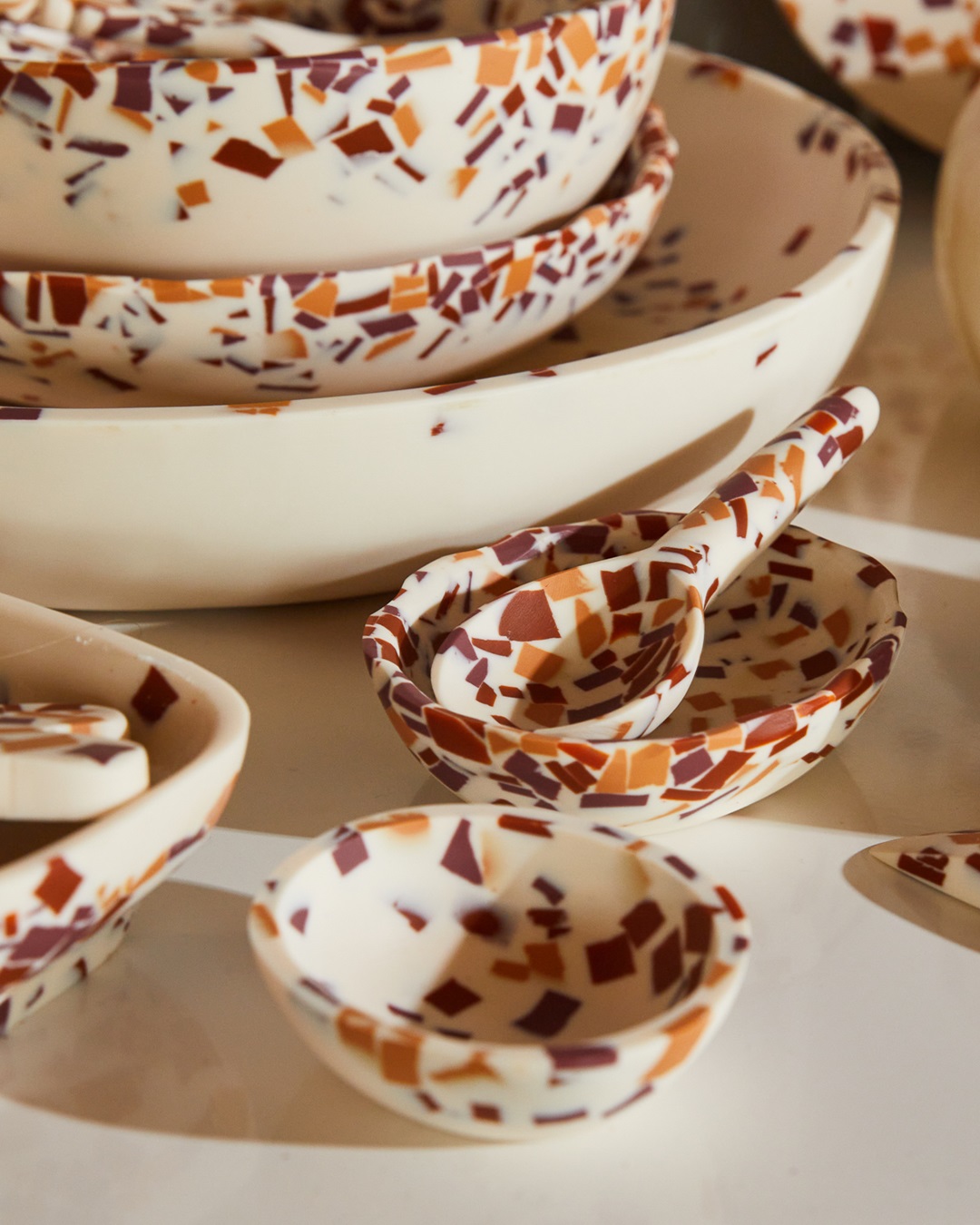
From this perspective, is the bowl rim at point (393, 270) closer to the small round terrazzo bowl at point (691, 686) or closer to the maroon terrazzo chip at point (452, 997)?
the small round terrazzo bowl at point (691, 686)

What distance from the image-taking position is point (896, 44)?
28.7 inches

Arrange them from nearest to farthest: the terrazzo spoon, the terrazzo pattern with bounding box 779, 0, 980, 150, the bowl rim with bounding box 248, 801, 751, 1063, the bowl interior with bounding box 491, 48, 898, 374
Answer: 1. the bowl rim with bounding box 248, 801, 751, 1063
2. the terrazzo spoon
3. the bowl interior with bounding box 491, 48, 898, 374
4. the terrazzo pattern with bounding box 779, 0, 980, 150

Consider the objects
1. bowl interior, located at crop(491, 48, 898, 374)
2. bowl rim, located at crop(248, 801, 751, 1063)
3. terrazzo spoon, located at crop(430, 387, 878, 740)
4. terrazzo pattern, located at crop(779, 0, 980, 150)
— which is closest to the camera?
bowl rim, located at crop(248, 801, 751, 1063)

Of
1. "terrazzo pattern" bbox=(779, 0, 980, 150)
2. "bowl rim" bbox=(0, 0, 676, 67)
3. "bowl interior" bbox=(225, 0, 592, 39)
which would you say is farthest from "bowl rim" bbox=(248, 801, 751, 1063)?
"terrazzo pattern" bbox=(779, 0, 980, 150)

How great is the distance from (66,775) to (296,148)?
214 millimetres

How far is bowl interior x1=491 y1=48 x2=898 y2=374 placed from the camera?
59 centimetres

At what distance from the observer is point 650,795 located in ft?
1.14

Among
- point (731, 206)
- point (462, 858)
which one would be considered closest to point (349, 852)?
point (462, 858)

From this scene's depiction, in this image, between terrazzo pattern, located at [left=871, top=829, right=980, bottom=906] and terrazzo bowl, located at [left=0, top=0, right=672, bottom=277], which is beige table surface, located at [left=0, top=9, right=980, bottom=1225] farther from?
terrazzo bowl, located at [left=0, top=0, right=672, bottom=277]

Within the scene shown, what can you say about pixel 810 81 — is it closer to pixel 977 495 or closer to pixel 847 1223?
pixel 977 495

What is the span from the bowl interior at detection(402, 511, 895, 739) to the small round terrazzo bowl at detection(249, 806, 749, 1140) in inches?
3.7

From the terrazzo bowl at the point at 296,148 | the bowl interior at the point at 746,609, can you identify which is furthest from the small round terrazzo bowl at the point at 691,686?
the terrazzo bowl at the point at 296,148

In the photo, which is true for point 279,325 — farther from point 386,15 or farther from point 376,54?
point 386,15

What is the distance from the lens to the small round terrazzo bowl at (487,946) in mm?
265
